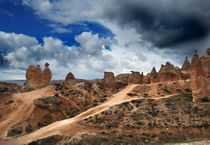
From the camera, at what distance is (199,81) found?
69750 millimetres

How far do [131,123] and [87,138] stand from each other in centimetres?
909

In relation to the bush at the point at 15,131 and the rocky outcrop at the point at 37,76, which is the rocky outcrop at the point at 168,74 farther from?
the bush at the point at 15,131

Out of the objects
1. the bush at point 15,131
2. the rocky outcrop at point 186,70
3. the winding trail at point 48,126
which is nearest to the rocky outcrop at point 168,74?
the rocky outcrop at point 186,70

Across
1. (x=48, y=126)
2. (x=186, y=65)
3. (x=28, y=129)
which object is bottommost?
(x=28, y=129)

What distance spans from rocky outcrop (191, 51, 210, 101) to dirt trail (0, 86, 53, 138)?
35.9m

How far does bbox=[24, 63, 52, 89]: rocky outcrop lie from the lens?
10131 cm

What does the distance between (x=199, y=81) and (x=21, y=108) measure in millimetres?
40888

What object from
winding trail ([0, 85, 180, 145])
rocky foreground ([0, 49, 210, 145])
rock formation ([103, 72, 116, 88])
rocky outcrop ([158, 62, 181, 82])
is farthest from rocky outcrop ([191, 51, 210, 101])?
rock formation ([103, 72, 116, 88])

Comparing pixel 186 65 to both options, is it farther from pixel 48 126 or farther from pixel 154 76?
pixel 48 126

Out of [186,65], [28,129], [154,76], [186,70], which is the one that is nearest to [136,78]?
[154,76]

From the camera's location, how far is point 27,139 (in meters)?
67.1

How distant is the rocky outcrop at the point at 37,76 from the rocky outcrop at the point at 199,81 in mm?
44369

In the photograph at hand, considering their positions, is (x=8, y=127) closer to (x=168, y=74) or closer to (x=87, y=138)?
(x=87, y=138)

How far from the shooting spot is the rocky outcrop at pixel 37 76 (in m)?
101
